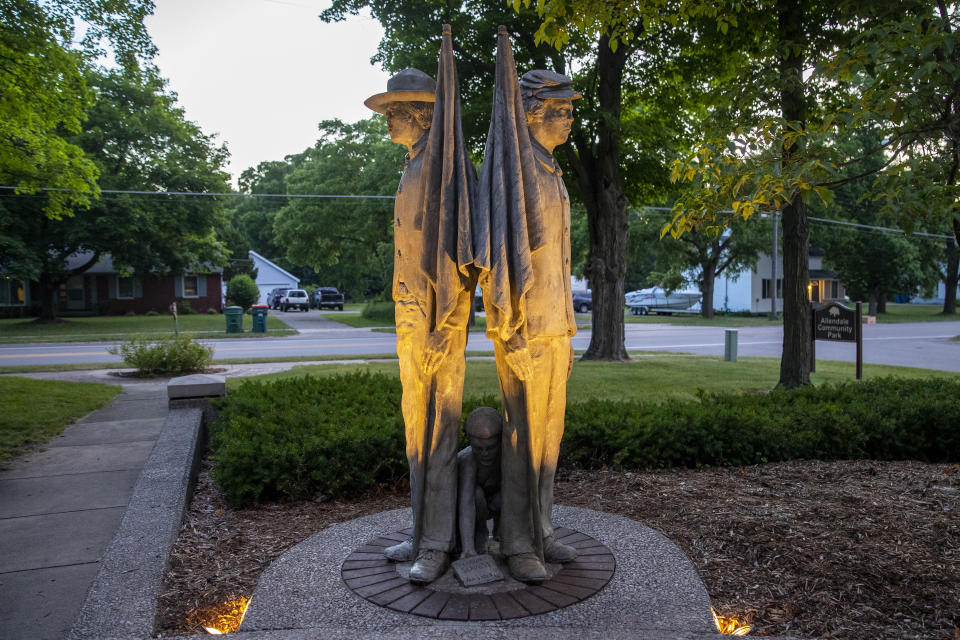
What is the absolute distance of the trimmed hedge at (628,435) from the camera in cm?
541

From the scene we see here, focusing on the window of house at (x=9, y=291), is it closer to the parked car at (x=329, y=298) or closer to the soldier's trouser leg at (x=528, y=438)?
the parked car at (x=329, y=298)

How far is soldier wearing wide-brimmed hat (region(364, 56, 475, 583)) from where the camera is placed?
3482 millimetres

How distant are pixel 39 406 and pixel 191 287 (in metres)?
34.6

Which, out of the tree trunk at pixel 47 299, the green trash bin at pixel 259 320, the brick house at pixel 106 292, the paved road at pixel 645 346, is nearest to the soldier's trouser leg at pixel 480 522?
the paved road at pixel 645 346

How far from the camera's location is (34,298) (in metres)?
38.0

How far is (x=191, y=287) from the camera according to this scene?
41906 millimetres

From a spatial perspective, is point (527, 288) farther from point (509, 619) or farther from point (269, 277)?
point (269, 277)

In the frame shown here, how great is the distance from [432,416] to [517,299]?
31.4 inches

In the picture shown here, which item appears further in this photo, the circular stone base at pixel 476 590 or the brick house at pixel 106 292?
the brick house at pixel 106 292

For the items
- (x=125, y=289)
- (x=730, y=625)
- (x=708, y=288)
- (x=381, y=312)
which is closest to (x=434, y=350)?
→ (x=730, y=625)

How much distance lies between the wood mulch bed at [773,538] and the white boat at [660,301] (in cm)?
4347

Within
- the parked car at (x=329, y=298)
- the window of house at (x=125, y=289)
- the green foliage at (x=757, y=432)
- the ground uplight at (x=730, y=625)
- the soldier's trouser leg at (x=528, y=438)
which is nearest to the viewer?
the ground uplight at (x=730, y=625)

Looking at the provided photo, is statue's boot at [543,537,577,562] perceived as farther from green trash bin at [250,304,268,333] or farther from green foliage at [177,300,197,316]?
green foliage at [177,300,197,316]

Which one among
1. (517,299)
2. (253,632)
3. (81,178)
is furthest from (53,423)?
(517,299)
